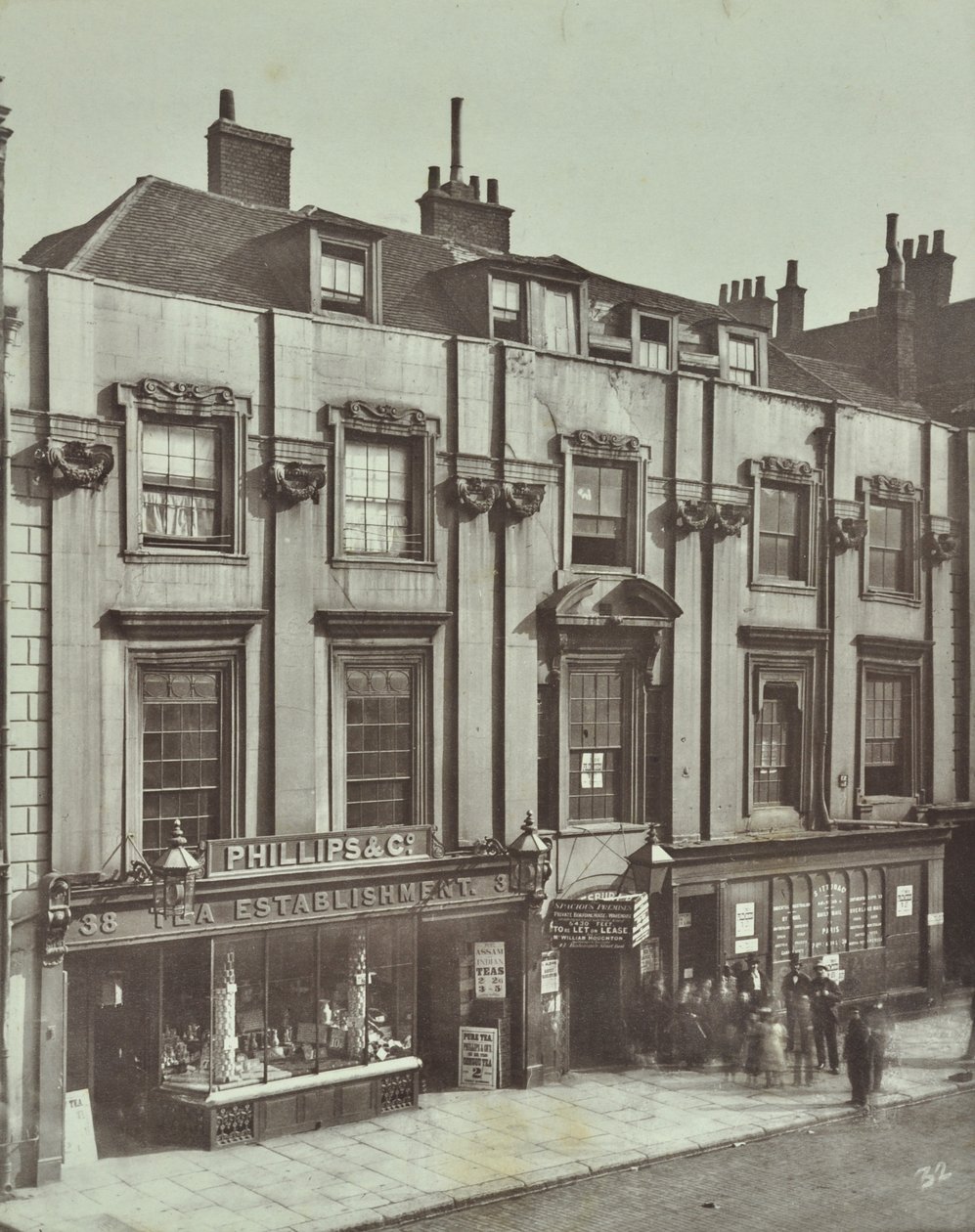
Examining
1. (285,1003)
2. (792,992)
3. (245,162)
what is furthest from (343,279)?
(792,992)

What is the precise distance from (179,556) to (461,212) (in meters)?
9.88

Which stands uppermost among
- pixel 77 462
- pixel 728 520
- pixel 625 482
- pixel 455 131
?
pixel 455 131

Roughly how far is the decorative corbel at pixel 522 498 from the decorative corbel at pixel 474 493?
9.9 inches

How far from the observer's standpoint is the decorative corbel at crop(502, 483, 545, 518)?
20.2m

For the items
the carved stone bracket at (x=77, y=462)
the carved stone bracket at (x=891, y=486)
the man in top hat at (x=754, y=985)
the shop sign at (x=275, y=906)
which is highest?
the carved stone bracket at (x=891, y=486)

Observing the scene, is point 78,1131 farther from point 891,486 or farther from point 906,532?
point 906,532

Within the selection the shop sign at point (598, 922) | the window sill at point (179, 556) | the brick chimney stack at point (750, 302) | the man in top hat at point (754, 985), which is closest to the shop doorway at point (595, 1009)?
the shop sign at point (598, 922)

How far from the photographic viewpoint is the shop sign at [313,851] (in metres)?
17.2

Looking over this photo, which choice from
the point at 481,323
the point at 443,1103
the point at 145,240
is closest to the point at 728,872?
the point at 443,1103

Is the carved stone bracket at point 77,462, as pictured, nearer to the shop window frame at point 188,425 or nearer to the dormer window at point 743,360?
the shop window frame at point 188,425

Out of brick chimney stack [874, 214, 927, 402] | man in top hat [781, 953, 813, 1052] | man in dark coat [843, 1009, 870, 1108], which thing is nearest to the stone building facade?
man in top hat [781, 953, 813, 1052]

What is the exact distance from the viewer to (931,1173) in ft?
53.4

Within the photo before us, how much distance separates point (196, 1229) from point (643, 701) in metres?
11.0

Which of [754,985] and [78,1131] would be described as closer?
[78,1131]
